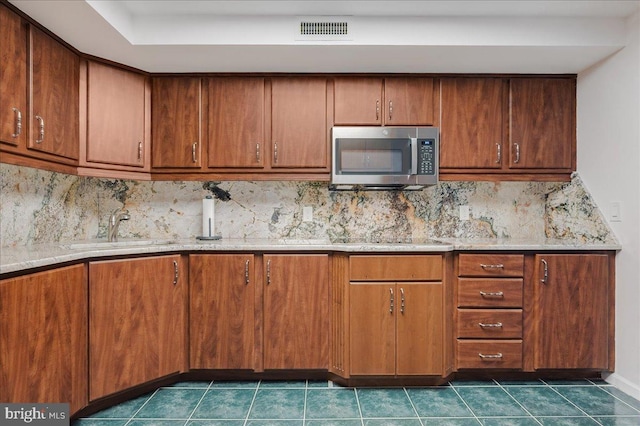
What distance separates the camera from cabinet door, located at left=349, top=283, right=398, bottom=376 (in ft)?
7.92

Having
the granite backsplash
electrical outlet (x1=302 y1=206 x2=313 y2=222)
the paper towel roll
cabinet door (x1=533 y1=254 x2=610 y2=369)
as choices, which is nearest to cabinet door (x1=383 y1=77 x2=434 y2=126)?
the granite backsplash

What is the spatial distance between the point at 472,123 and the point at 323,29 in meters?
1.30

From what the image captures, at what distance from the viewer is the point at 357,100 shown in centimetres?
279

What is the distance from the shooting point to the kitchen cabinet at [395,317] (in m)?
2.42

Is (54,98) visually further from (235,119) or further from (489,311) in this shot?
(489,311)

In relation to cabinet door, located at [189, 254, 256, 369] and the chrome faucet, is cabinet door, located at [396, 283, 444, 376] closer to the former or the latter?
cabinet door, located at [189, 254, 256, 369]

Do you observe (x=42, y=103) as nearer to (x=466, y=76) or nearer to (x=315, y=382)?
(x=315, y=382)

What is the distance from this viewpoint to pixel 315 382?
252 cm

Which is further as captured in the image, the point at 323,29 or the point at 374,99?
the point at 374,99

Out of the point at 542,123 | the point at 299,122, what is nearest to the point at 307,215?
the point at 299,122

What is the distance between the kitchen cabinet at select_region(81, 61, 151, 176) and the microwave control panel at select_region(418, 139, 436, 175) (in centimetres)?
199

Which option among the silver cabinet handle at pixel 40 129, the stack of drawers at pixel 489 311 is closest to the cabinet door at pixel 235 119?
the silver cabinet handle at pixel 40 129

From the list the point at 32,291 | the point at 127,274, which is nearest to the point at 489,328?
the point at 127,274

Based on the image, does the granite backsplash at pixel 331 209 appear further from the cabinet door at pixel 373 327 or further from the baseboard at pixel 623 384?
the baseboard at pixel 623 384
